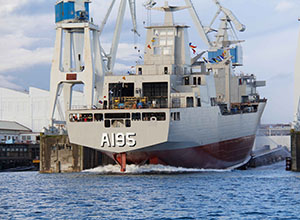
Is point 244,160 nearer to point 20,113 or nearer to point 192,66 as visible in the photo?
point 192,66

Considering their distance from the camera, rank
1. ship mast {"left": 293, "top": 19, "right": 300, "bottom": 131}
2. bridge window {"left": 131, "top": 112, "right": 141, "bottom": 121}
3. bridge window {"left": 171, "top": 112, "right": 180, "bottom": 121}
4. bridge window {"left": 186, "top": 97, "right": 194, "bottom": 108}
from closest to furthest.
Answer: bridge window {"left": 131, "top": 112, "right": 141, "bottom": 121}, bridge window {"left": 171, "top": 112, "right": 180, "bottom": 121}, bridge window {"left": 186, "top": 97, "right": 194, "bottom": 108}, ship mast {"left": 293, "top": 19, "right": 300, "bottom": 131}

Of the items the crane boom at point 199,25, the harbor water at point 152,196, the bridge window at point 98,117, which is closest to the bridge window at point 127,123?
the bridge window at point 98,117

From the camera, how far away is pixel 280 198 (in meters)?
38.1

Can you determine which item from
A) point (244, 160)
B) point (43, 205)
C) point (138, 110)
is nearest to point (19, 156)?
point (244, 160)

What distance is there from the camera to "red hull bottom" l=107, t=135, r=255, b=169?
5381 centimetres

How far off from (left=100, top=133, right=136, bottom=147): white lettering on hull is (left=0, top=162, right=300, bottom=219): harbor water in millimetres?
2551

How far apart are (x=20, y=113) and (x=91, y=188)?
63410 millimetres

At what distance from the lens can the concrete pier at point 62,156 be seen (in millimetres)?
62250

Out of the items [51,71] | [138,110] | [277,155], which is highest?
[51,71]

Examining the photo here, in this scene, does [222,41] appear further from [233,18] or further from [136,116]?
[136,116]

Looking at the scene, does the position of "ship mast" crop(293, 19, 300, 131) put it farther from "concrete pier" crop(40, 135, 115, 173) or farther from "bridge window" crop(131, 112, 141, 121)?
"concrete pier" crop(40, 135, 115, 173)

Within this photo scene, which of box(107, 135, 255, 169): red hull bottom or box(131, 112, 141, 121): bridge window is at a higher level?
box(131, 112, 141, 121): bridge window

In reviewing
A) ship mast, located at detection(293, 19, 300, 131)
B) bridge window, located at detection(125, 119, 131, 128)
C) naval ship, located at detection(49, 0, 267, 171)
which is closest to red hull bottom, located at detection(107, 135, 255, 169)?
naval ship, located at detection(49, 0, 267, 171)

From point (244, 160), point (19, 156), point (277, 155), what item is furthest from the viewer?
point (277, 155)
